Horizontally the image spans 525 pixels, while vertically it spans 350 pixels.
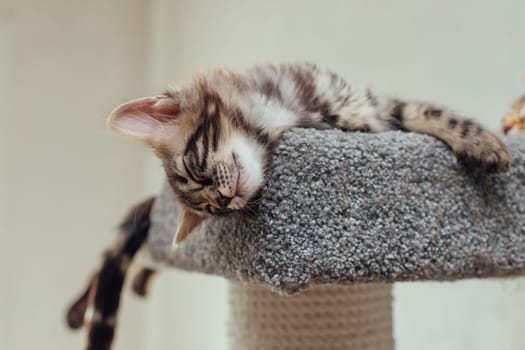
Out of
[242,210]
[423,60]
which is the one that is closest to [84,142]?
[423,60]

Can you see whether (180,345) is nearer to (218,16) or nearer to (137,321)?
(137,321)

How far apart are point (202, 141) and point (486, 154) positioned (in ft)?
1.16

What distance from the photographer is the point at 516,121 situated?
1009 mm

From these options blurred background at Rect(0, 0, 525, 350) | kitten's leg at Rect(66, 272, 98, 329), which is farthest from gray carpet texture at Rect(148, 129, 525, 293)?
blurred background at Rect(0, 0, 525, 350)

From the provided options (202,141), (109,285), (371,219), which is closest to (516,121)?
(371,219)

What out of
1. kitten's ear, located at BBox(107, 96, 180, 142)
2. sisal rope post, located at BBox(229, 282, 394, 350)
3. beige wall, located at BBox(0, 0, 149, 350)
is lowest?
beige wall, located at BBox(0, 0, 149, 350)

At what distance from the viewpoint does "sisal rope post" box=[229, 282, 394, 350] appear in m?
0.93

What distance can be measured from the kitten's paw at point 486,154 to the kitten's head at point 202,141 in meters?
0.26

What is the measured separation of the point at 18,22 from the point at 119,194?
2.16 ft

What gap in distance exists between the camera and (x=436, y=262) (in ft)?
2.48

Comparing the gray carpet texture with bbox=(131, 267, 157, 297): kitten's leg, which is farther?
bbox=(131, 267, 157, 297): kitten's leg

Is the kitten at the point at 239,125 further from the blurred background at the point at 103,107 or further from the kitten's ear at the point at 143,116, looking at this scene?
the blurred background at the point at 103,107

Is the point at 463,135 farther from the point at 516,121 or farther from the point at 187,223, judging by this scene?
the point at 187,223

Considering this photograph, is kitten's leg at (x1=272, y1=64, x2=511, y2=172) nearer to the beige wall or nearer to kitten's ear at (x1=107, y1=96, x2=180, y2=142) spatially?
kitten's ear at (x1=107, y1=96, x2=180, y2=142)
